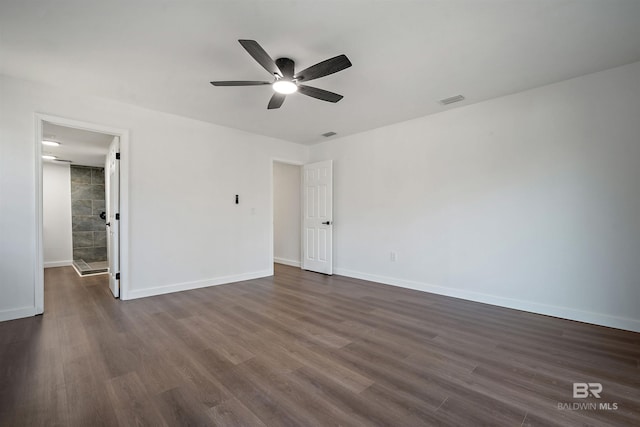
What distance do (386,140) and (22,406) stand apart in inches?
192

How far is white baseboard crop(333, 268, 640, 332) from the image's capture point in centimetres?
288

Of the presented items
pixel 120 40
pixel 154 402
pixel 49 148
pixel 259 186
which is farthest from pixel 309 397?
pixel 49 148

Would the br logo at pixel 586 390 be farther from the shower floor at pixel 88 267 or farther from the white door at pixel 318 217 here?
the shower floor at pixel 88 267

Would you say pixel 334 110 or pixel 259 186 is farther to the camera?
pixel 259 186

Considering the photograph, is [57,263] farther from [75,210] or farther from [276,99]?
[276,99]

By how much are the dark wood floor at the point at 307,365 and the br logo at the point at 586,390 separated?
0.15 ft

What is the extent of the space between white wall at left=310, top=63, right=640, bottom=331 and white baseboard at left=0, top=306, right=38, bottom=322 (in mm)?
4544

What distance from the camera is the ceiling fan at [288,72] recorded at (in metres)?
2.19

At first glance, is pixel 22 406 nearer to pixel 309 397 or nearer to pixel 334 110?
pixel 309 397

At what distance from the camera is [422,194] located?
433 centimetres

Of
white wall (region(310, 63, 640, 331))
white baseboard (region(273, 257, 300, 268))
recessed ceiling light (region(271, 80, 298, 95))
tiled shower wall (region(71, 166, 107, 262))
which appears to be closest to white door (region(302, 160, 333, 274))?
white baseboard (region(273, 257, 300, 268))

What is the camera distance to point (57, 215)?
6.57 m

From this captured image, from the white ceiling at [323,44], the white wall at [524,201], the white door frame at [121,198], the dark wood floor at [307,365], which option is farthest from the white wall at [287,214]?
the white door frame at [121,198]

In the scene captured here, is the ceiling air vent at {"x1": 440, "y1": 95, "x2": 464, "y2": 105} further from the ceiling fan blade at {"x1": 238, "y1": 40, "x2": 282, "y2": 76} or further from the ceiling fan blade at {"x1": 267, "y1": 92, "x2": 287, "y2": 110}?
the ceiling fan blade at {"x1": 238, "y1": 40, "x2": 282, "y2": 76}
